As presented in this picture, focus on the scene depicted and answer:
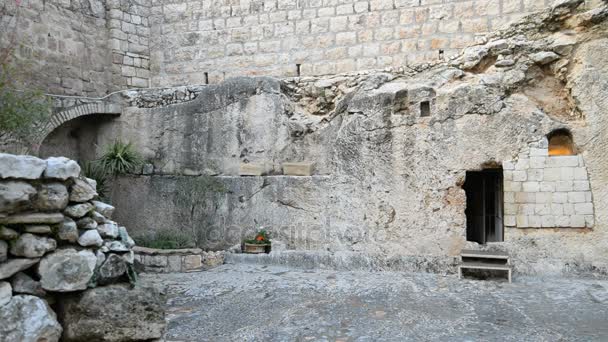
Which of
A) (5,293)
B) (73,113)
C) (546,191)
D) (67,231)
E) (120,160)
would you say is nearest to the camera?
(5,293)

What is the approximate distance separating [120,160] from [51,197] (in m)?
5.08

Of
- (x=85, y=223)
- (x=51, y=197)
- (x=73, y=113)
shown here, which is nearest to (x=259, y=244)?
(x=73, y=113)

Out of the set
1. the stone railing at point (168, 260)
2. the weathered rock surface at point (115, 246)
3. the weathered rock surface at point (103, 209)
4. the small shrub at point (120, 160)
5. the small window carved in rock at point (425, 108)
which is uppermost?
the small window carved in rock at point (425, 108)

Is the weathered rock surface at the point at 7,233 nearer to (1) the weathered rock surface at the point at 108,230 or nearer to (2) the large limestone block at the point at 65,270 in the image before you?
(2) the large limestone block at the point at 65,270

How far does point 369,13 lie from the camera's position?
8.66 metres

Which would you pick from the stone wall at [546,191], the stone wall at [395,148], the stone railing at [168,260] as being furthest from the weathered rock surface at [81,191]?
the stone wall at [546,191]

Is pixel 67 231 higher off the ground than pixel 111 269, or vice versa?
pixel 67 231

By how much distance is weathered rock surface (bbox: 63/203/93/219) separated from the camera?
11.2ft

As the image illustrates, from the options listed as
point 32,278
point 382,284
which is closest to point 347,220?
point 382,284

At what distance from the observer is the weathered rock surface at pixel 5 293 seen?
3033 millimetres

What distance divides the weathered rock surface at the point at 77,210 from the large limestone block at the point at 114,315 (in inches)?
21.5

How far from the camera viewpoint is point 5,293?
306 centimetres

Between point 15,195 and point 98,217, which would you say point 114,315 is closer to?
point 98,217

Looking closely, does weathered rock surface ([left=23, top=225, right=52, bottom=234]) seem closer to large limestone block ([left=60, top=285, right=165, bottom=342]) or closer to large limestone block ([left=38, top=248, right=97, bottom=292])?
large limestone block ([left=38, top=248, right=97, bottom=292])
